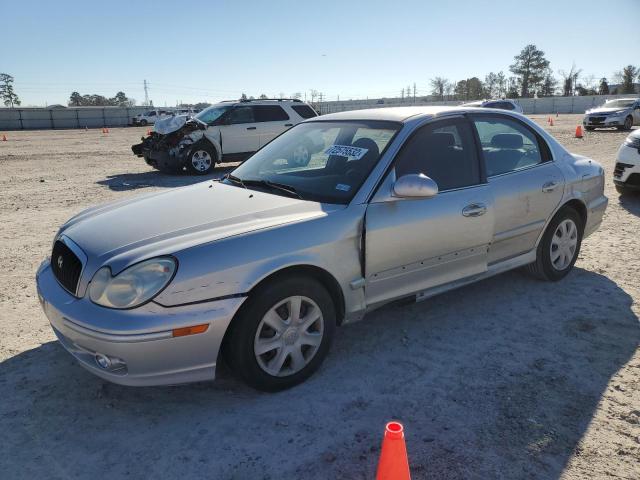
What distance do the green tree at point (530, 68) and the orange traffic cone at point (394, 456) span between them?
93488 mm

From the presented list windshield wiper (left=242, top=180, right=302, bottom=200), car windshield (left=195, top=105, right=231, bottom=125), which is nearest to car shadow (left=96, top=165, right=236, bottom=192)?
car windshield (left=195, top=105, right=231, bottom=125)

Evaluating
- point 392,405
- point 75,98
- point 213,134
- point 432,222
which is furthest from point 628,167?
point 75,98

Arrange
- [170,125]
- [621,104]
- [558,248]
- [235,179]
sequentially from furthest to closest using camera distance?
[621,104], [170,125], [558,248], [235,179]

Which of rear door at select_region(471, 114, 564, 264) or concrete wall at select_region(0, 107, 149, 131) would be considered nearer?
rear door at select_region(471, 114, 564, 264)

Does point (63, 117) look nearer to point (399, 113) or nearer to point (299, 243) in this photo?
point (399, 113)

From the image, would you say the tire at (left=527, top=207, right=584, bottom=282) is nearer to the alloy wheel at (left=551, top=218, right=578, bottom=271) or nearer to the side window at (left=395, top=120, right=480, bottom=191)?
the alloy wheel at (left=551, top=218, right=578, bottom=271)

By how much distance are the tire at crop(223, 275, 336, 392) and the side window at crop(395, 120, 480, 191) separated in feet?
3.52

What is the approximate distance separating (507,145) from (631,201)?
16.2 feet

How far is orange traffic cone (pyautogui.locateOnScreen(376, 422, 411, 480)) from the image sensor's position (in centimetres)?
199

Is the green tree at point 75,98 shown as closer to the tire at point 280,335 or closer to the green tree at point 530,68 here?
the green tree at point 530,68

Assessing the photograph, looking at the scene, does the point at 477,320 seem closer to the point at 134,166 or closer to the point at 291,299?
the point at 291,299

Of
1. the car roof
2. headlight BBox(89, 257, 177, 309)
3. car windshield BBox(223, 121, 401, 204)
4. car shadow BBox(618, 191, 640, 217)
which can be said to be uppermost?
the car roof

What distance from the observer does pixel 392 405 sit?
2926 millimetres

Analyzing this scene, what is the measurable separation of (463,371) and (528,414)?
531 mm
